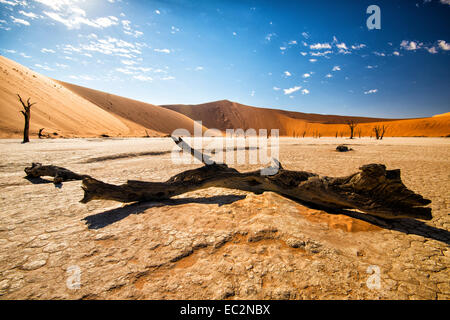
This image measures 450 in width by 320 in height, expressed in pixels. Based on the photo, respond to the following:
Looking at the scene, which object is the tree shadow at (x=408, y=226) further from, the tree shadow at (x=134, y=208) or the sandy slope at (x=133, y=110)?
the sandy slope at (x=133, y=110)

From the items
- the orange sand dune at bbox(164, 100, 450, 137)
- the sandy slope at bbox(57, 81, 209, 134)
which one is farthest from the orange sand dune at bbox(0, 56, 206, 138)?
the orange sand dune at bbox(164, 100, 450, 137)

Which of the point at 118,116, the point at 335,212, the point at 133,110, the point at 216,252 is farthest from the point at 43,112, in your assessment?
the point at 335,212

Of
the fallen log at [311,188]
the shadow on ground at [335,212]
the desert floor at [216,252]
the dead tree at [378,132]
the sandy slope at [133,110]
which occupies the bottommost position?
the desert floor at [216,252]

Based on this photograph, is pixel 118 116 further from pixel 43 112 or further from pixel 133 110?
pixel 43 112

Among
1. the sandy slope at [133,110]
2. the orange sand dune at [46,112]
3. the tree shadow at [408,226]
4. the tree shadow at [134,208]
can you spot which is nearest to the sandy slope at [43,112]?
the orange sand dune at [46,112]

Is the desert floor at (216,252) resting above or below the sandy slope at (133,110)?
below

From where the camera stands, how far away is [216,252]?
6.58 feet

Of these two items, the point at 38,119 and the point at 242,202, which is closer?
the point at 242,202

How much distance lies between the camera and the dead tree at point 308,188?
7.77ft

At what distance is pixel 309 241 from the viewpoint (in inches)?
84.7

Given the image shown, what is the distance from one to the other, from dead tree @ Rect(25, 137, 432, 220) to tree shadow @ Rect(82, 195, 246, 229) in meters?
0.14

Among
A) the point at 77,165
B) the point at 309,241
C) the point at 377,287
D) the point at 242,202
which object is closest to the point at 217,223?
the point at 242,202
